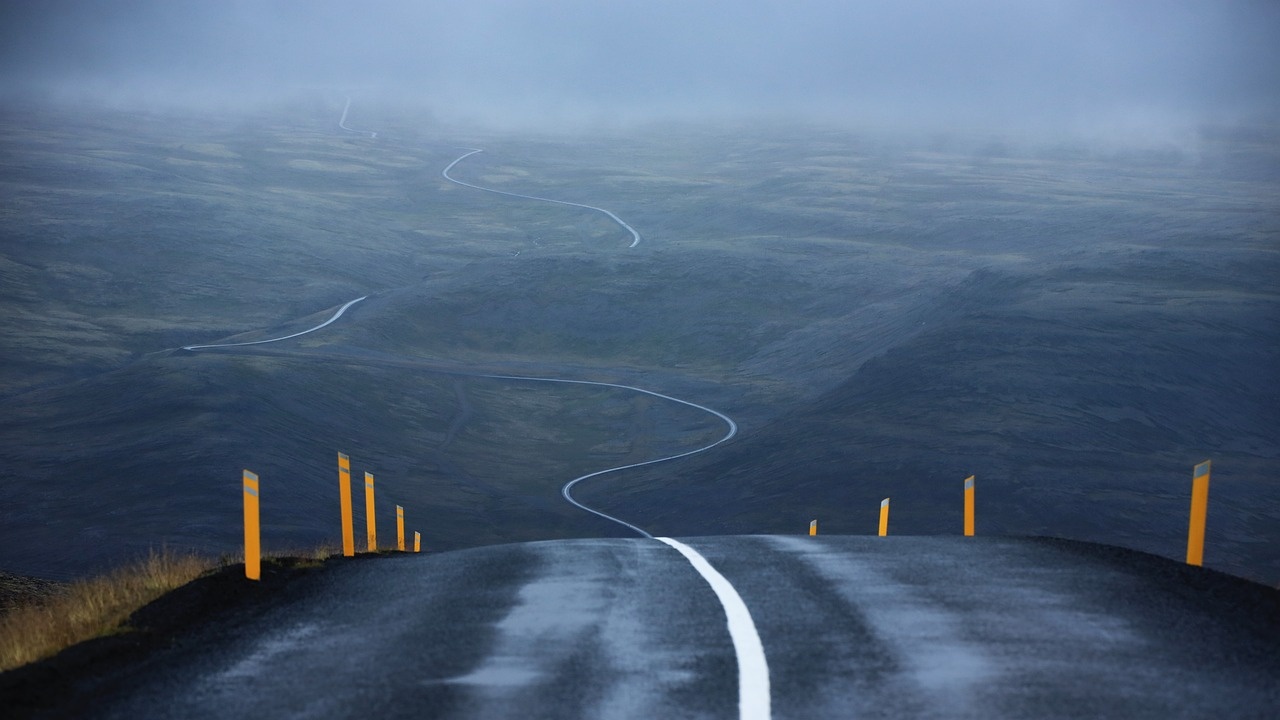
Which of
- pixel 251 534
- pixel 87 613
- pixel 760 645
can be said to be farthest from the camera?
pixel 251 534

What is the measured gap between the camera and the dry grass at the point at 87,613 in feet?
29.4

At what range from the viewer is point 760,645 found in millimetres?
8031

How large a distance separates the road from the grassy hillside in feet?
97.4

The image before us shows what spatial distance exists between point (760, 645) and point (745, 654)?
24cm

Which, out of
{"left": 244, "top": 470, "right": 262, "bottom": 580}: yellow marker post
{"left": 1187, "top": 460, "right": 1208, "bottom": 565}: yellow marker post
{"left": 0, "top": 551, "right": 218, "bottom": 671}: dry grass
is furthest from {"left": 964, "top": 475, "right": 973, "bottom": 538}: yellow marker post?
{"left": 0, "top": 551, "right": 218, "bottom": 671}: dry grass

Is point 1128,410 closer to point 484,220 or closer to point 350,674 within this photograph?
point 350,674

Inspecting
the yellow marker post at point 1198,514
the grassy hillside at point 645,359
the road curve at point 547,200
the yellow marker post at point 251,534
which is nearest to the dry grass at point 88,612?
the yellow marker post at point 251,534

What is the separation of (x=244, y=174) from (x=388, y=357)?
295 feet

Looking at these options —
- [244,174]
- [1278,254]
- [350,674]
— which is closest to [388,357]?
[1278,254]

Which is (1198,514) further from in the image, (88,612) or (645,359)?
(645,359)

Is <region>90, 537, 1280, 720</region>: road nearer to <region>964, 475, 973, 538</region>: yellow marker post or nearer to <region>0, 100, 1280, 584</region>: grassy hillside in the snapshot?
<region>964, 475, 973, 538</region>: yellow marker post

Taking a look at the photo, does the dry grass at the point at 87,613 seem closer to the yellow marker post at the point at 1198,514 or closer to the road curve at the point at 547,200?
the yellow marker post at the point at 1198,514

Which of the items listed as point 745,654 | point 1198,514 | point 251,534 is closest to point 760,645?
point 745,654

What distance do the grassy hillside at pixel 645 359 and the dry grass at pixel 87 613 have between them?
94.6 feet
